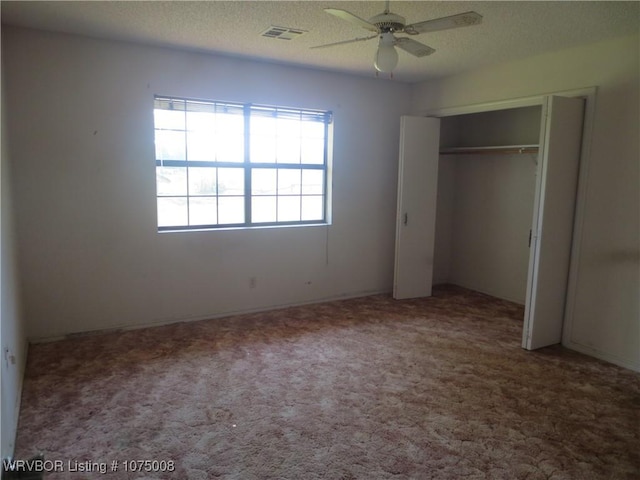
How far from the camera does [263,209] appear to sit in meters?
4.80

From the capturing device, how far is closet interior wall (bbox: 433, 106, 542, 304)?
5.20 metres

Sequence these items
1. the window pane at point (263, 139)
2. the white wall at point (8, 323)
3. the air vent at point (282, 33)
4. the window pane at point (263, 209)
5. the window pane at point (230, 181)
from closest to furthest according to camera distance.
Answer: the white wall at point (8, 323), the air vent at point (282, 33), the window pane at point (230, 181), the window pane at point (263, 139), the window pane at point (263, 209)

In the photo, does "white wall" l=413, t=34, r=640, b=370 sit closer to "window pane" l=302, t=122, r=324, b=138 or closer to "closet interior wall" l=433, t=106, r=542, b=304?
"closet interior wall" l=433, t=106, r=542, b=304

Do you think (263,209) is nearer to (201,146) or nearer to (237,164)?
(237,164)

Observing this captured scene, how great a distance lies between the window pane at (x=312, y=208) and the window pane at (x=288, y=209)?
0.24 feet

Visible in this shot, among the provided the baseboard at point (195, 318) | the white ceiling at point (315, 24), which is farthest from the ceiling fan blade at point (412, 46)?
the baseboard at point (195, 318)

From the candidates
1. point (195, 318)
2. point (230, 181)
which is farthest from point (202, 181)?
point (195, 318)

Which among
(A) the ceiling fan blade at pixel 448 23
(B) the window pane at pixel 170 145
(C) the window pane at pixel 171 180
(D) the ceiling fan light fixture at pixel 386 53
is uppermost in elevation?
(A) the ceiling fan blade at pixel 448 23

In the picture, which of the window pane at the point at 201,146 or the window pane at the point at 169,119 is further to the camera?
the window pane at the point at 201,146

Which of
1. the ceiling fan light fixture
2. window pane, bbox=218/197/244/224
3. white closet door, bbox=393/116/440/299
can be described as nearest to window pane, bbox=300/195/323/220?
window pane, bbox=218/197/244/224

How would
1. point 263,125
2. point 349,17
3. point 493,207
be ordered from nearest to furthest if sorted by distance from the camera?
1. point 349,17
2. point 263,125
3. point 493,207

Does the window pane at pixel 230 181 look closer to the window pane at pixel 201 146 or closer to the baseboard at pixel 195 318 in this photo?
the window pane at pixel 201 146

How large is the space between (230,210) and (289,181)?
2.38 ft

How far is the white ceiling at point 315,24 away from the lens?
Answer: 291cm
